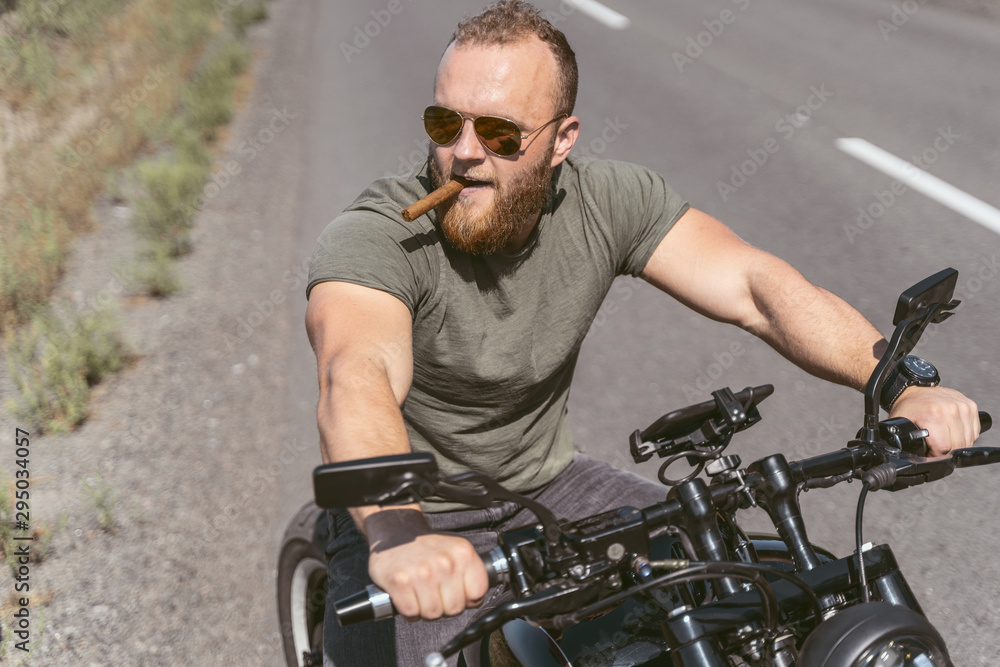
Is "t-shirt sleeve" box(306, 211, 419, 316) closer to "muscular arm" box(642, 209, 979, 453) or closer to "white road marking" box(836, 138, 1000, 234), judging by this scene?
"muscular arm" box(642, 209, 979, 453)

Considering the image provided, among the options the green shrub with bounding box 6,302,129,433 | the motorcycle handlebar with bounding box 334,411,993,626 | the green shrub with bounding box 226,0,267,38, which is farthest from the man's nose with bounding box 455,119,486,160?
the green shrub with bounding box 226,0,267,38

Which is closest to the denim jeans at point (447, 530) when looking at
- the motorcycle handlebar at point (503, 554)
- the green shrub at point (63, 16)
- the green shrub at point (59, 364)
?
the motorcycle handlebar at point (503, 554)

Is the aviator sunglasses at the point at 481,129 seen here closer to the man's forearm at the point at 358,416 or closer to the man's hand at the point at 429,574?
the man's forearm at the point at 358,416

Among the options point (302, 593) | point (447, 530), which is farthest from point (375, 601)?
point (302, 593)

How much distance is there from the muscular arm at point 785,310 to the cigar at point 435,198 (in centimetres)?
81

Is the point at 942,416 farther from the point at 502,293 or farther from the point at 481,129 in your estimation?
the point at 481,129

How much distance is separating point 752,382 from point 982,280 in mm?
2007

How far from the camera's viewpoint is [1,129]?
32.4ft

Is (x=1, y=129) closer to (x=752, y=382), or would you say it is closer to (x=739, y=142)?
(x=739, y=142)

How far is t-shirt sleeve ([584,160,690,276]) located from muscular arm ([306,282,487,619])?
862 mm

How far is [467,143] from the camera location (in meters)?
2.52

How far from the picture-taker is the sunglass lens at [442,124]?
2498mm

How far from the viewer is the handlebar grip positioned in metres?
1.53

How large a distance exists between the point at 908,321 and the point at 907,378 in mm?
221
